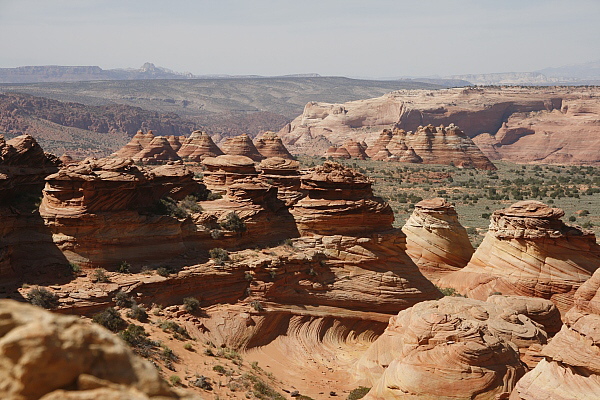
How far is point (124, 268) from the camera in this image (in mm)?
18594

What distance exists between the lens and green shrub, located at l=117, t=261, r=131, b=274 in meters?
18.5

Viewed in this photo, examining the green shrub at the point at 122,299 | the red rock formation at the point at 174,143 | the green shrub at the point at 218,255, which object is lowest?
the red rock formation at the point at 174,143

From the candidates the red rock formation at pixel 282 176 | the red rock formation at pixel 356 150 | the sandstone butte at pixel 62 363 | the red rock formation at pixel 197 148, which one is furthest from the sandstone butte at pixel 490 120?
the sandstone butte at pixel 62 363

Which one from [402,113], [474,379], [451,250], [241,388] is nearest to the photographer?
[474,379]

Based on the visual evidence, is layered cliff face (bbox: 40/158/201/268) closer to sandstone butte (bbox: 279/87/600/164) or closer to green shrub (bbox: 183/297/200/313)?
green shrub (bbox: 183/297/200/313)

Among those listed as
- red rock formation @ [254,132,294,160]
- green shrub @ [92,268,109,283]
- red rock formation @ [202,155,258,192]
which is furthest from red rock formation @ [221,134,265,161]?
green shrub @ [92,268,109,283]

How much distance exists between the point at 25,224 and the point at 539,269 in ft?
62.0

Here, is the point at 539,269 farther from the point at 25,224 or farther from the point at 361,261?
the point at 25,224

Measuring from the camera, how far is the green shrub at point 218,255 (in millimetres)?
20427

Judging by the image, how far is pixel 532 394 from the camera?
10.9 m

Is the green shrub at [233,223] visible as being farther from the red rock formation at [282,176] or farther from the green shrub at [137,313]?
the green shrub at [137,313]

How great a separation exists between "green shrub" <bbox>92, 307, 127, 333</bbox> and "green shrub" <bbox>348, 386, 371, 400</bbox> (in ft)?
20.6

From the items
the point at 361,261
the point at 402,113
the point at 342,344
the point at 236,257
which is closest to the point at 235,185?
the point at 236,257

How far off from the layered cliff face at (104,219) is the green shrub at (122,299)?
5.26 feet
